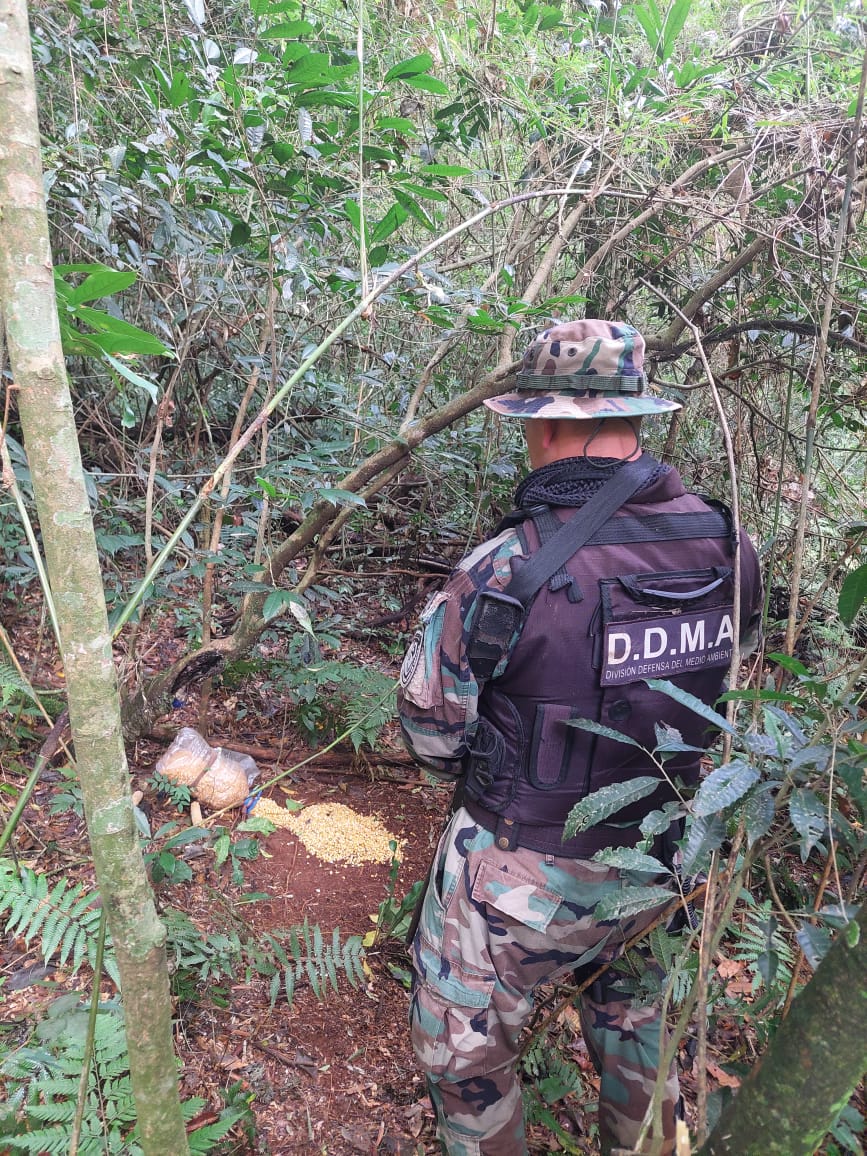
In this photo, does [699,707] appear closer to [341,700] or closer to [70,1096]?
[70,1096]

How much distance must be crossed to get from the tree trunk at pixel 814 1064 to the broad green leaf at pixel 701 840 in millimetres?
445

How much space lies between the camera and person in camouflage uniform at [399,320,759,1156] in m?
1.68

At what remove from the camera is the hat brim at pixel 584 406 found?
1731 millimetres

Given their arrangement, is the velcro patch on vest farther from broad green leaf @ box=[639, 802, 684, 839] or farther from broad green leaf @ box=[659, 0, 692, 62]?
broad green leaf @ box=[659, 0, 692, 62]

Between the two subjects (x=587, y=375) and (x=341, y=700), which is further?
(x=341, y=700)

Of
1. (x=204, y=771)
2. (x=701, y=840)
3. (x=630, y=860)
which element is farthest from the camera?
(x=204, y=771)

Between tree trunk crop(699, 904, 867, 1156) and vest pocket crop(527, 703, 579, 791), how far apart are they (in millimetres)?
1009

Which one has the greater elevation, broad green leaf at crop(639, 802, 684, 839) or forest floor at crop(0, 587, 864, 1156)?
broad green leaf at crop(639, 802, 684, 839)

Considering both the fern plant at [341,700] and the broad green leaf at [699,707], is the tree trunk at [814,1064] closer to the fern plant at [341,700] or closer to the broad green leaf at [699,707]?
the broad green leaf at [699,707]

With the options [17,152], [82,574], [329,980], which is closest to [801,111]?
[17,152]

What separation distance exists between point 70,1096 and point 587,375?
2.24 metres

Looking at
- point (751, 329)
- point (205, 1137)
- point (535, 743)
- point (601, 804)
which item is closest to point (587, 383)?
point (535, 743)

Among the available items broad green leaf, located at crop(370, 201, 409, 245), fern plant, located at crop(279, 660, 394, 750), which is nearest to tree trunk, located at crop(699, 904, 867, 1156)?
broad green leaf, located at crop(370, 201, 409, 245)

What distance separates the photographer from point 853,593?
4.08 ft
